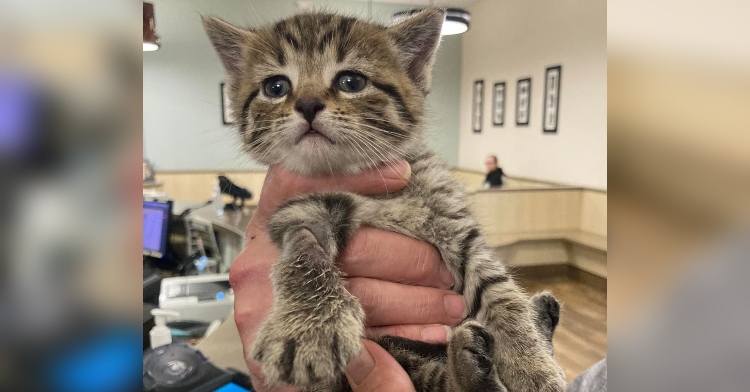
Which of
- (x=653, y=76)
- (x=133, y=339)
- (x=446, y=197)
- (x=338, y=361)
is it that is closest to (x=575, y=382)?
(x=446, y=197)

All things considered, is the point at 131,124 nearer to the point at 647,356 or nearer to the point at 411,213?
the point at 647,356

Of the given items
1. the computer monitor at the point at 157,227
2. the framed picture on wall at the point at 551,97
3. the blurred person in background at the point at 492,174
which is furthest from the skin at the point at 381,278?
the framed picture on wall at the point at 551,97

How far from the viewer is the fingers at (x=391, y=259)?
1054mm

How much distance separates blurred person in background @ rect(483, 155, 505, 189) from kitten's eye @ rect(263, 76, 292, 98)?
3.50m

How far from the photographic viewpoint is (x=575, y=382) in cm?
129

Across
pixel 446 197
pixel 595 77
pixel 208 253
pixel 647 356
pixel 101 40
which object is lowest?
pixel 208 253

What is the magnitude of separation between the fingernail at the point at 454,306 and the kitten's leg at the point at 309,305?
0.85 feet

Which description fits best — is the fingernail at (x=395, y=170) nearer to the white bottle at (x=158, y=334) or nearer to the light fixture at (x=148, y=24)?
the light fixture at (x=148, y=24)

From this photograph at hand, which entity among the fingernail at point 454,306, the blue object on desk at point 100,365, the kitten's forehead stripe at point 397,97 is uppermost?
the kitten's forehead stripe at point 397,97

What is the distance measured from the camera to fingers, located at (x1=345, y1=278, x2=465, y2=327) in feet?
3.49

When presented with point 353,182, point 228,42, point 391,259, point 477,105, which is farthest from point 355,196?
point 477,105

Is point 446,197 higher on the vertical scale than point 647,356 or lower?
higher

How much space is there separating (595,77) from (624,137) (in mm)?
3794

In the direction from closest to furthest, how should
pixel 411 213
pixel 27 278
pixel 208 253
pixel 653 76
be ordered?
pixel 27 278 < pixel 653 76 < pixel 411 213 < pixel 208 253
